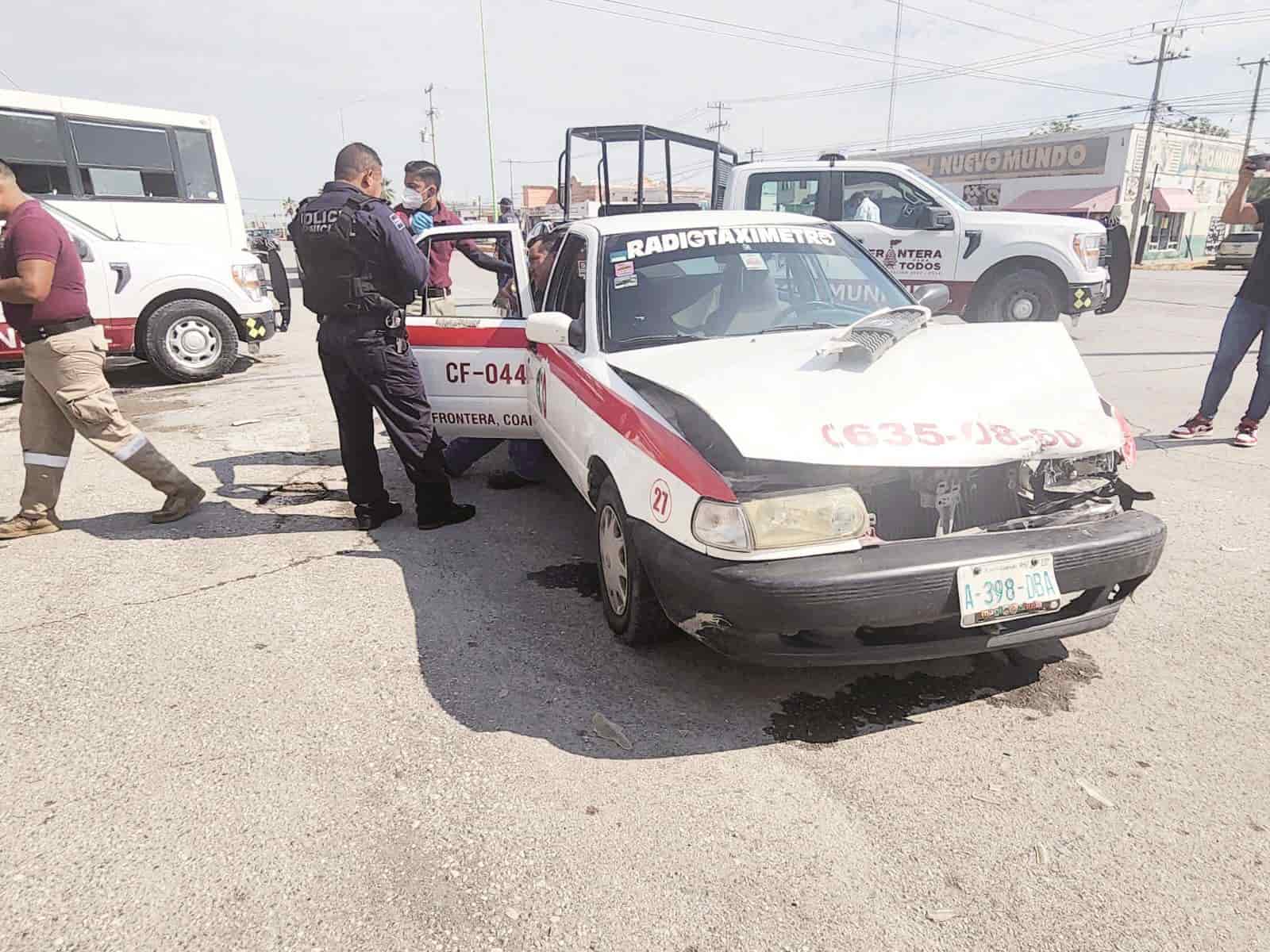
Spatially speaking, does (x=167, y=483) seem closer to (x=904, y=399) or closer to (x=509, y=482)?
(x=509, y=482)

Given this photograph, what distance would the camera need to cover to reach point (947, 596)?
2.39m

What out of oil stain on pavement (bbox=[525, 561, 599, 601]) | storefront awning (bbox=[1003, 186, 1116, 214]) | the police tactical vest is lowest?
oil stain on pavement (bbox=[525, 561, 599, 601])

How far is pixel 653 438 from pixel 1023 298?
771 cm

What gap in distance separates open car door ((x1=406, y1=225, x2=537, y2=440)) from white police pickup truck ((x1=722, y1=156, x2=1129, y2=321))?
181 inches

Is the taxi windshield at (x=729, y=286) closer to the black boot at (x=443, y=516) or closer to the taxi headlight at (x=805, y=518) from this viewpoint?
the taxi headlight at (x=805, y=518)

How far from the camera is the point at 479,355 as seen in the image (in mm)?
4676

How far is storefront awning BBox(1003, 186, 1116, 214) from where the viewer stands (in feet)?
112

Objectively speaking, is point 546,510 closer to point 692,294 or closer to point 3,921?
point 692,294

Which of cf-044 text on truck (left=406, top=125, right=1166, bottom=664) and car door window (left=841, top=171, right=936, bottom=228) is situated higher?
car door window (left=841, top=171, right=936, bottom=228)

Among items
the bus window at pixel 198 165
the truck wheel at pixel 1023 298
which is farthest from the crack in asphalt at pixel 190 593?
the bus window at pixel 198 165

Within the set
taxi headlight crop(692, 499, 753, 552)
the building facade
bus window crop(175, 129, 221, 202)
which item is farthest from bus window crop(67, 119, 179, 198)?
the building facade

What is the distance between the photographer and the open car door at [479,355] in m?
4.68

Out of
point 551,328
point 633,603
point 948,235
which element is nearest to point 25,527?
point 551,328

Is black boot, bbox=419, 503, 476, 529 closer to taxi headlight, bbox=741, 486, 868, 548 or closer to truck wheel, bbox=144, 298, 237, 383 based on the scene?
taxi headlight, bbox=741, 486, 868, 548
